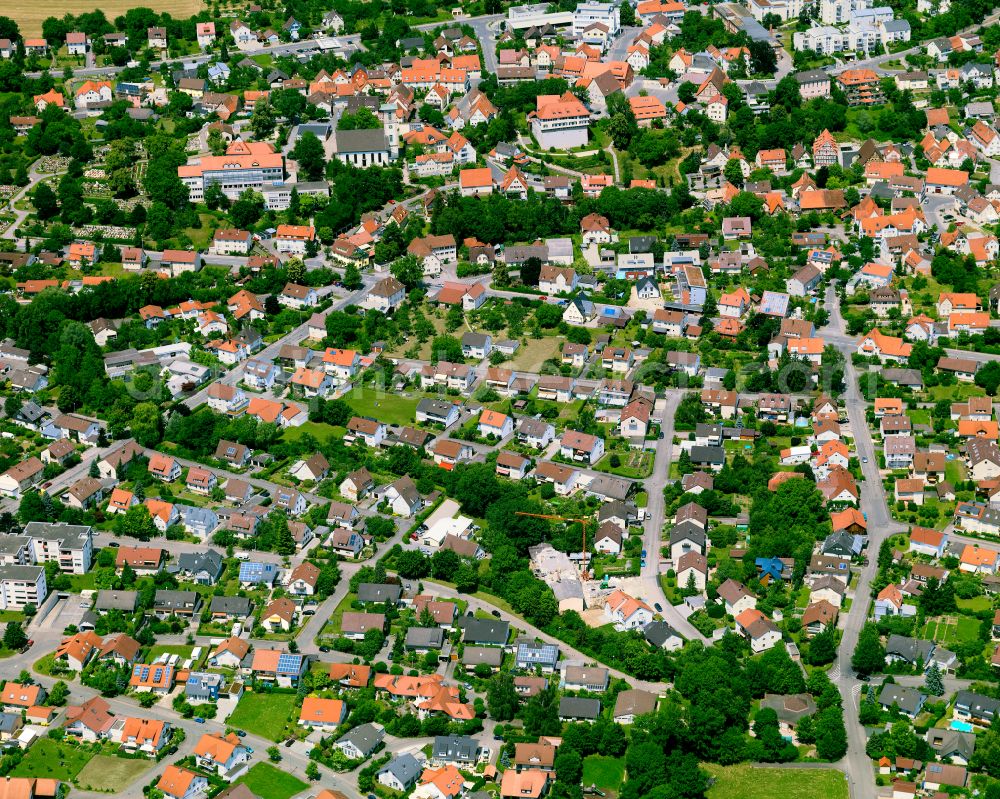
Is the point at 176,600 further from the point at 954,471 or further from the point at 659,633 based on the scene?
the point at 954,471

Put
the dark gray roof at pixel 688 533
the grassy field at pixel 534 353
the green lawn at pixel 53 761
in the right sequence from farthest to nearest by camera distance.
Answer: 1. the grassy field at pixel 534 353
2. the dark gray roof at pixel 688 533
3. the green lawn at pixel 53 761

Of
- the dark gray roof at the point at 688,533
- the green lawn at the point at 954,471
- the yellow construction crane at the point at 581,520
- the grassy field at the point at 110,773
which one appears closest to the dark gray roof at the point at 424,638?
the yellow construction crane at the point at 581,520

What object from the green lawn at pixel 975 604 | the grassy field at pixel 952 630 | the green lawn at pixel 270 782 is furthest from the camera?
the green lawn at pixel 975 604

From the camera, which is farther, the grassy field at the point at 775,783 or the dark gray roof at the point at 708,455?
the dark gray roof at the point at 708,455

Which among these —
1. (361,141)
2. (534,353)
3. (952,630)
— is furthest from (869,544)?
(361,141)

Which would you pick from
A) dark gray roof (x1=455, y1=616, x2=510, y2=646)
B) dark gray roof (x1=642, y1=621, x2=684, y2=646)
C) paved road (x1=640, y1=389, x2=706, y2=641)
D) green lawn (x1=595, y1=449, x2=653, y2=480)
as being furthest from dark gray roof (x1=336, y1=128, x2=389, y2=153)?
dark gray roof (x1=642, y1=621, x2=684, y2=646)

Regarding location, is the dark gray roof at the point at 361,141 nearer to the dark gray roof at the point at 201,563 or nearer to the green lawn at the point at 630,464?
the green lawn at the point at 630,464
